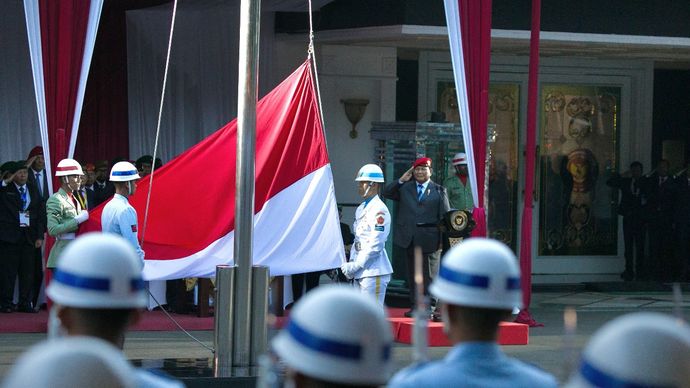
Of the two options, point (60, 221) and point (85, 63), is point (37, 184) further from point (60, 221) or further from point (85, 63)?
point (85, 63)

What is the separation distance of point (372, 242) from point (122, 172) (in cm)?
235

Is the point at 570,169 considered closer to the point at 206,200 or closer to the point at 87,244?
the point at 206,200

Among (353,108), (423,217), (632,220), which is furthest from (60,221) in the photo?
(632,220)

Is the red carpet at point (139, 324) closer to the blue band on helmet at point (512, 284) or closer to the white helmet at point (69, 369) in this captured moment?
the blue band on helmet at point (512, 284)

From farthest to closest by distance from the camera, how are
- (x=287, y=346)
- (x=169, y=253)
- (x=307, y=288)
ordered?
(x=307, y=288), (x=169, y=253), (x=287, y=346)

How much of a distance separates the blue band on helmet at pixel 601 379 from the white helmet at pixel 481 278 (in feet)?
3.43

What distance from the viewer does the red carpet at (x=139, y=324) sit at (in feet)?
42.7

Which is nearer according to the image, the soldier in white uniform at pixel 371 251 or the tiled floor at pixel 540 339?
the tiled floor at pixel 540 339

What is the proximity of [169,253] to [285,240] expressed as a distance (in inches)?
36.3

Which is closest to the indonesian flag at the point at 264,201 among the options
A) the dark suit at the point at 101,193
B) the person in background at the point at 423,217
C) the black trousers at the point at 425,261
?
the person in background at the point at 423,217

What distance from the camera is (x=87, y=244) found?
3.00 metres

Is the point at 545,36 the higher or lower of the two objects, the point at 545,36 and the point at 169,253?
the higher

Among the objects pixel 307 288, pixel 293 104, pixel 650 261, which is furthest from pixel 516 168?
pixel 293 104

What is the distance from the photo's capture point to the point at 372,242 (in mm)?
11648
